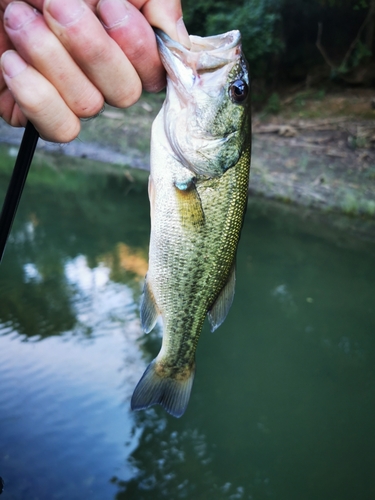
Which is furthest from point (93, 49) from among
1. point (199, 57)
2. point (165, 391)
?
point (165, 391)

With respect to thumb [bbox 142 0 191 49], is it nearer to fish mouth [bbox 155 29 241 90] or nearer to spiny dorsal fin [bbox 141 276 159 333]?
fish mouth [bbox 155 29 241 90]

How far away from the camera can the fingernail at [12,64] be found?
109 centimetres

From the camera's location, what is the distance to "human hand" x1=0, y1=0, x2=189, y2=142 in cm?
107

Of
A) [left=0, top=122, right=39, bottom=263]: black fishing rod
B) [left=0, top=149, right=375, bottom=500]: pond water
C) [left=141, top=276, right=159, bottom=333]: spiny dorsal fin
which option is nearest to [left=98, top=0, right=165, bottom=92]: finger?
[left=0, top=122, right=39, bottom=263]: black fishing rod

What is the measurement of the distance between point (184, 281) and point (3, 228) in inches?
25.7

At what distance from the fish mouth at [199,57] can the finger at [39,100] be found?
31cm

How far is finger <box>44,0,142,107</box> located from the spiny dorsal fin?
2.26ft

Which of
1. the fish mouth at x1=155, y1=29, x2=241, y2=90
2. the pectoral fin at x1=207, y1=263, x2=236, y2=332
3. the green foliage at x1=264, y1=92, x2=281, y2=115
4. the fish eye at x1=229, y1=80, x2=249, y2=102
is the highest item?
the fish mouth at x1=155, y1=29, x2=241, y2=90

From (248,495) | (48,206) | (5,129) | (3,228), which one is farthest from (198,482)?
(5,129)

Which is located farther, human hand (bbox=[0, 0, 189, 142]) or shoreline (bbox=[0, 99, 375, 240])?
shoreline (bbox=[0, 99, 375, 240])

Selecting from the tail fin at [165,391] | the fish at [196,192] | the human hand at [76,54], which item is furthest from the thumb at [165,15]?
the tail fin at [165,391]

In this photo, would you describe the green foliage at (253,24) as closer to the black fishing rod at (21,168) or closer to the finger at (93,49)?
the finger at (93,49)

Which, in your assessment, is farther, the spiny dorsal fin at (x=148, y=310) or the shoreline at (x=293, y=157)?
the shoreline at (x=293, y=157)

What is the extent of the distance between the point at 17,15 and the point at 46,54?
0.31ft
